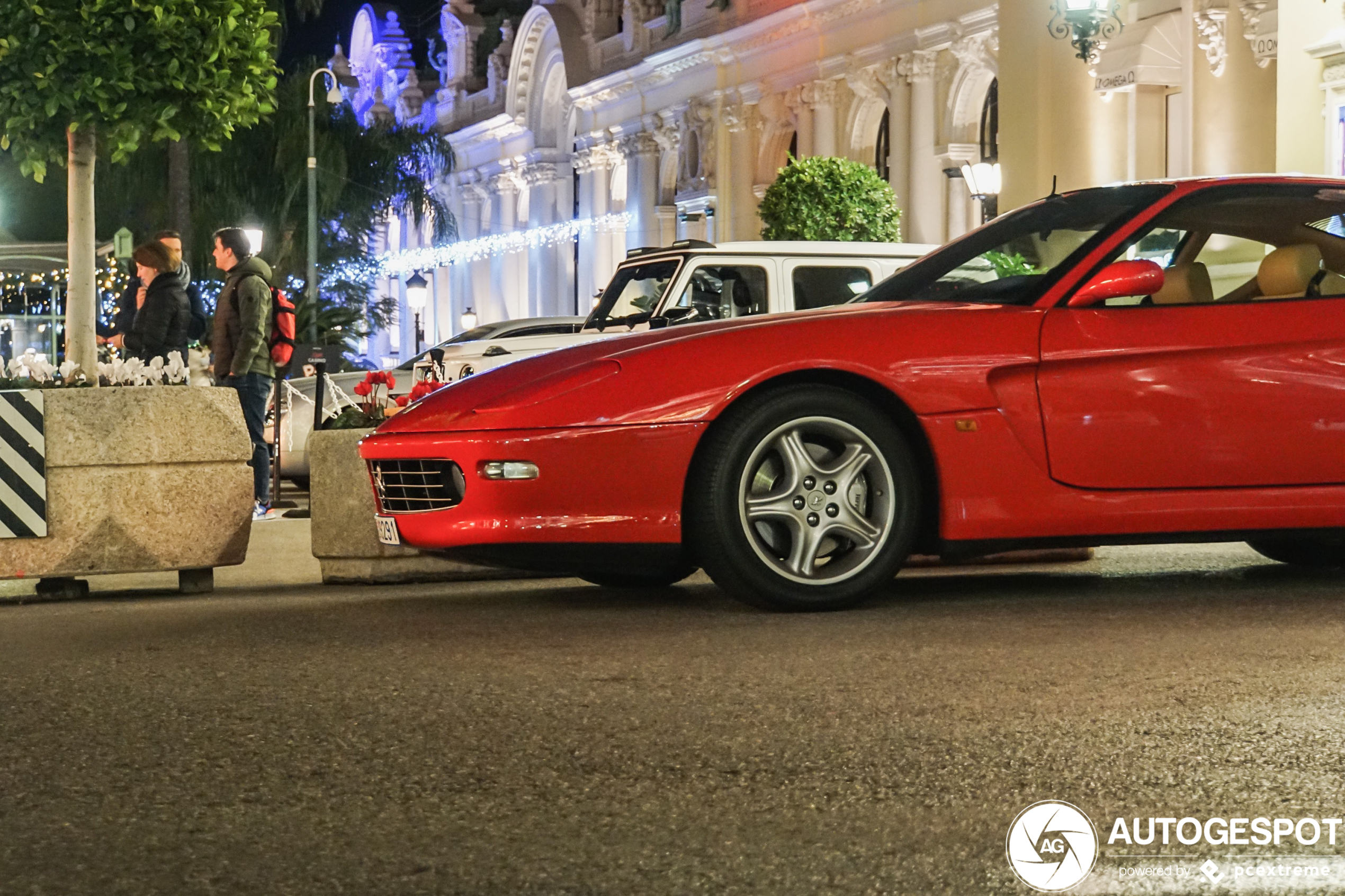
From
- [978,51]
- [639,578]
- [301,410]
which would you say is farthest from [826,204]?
[639,578]

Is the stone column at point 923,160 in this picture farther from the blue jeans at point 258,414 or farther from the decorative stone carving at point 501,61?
the decorative stone carving at point 501,61

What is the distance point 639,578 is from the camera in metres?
7.22

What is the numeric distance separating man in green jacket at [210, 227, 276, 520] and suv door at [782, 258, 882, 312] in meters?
3.37

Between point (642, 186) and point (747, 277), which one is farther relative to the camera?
point (642, 186)

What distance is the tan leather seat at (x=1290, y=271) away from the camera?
6.45m

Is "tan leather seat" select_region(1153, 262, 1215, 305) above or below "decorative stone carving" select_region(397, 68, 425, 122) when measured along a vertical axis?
below

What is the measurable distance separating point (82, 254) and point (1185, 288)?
20.7ft

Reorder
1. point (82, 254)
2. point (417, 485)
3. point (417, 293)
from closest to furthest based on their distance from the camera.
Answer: point (417, 485) → point (82, 254) → point (417, 293)

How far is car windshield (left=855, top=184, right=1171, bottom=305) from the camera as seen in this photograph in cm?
638

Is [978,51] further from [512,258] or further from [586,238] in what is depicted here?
[512,258]

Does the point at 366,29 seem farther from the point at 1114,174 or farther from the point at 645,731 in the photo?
the point at 645,731

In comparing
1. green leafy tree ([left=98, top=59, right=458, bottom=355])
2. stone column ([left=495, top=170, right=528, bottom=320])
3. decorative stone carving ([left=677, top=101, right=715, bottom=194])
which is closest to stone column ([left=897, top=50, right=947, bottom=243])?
decorative stone carving ([left=677, top=101, right=715, bottom=194])

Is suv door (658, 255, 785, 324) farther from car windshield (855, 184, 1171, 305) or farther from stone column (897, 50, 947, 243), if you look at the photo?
stone column (897, 50, 947, 243)

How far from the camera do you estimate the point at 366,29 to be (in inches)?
3199
